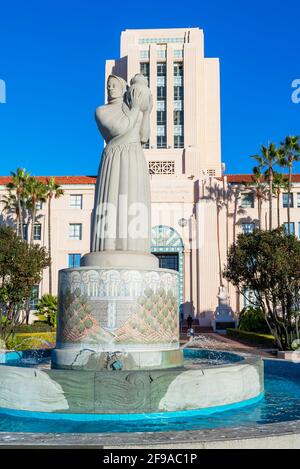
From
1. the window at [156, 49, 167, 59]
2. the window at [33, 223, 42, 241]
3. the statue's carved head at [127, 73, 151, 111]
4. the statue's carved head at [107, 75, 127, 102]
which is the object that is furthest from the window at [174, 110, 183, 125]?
the statue's carved head at [127, 73, 151, 111]

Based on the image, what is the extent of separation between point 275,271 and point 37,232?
31.2 m

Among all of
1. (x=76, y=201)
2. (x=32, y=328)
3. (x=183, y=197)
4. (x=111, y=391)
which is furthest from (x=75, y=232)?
(x=111, y=391)

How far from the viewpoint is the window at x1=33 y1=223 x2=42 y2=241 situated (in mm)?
47572

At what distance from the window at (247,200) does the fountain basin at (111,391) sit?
1574 inches

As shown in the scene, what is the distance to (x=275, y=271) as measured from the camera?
2167cm

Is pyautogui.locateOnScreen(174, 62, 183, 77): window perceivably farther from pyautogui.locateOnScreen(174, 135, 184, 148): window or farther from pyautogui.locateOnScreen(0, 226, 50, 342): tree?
pyautogui.locateOnScreen(0, 226, 50, 342): tree

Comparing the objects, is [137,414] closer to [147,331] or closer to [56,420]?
[56,420]

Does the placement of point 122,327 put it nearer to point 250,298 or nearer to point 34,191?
point 250,298

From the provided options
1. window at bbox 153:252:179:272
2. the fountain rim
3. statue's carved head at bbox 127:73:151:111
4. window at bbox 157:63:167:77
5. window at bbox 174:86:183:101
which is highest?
window at bbox 157:63:167:77

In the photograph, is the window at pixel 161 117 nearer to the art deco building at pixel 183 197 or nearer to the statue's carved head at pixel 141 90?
the art deco building at pixel 183 197

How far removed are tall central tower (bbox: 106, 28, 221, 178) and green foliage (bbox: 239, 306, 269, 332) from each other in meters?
18.5
